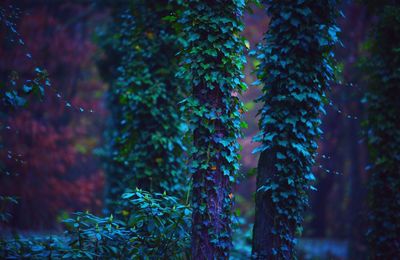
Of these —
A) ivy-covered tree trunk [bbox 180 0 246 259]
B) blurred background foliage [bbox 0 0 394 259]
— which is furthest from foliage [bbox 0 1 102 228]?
ivy-covered tree trunk [bbox 180 0 246 259]

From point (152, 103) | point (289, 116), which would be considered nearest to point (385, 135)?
point (289, 116)

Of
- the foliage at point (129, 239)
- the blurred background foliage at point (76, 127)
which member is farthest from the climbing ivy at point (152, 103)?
the blurred background foliage at point (76, 127)

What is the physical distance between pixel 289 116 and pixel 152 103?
2.94 metres

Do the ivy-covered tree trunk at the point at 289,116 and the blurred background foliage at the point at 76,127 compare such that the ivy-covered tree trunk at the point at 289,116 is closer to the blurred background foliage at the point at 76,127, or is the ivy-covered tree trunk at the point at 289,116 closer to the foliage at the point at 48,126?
the blurred background foliage at the point at 76,127

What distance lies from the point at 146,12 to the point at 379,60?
14.4 feet

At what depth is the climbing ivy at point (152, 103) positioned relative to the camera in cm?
700

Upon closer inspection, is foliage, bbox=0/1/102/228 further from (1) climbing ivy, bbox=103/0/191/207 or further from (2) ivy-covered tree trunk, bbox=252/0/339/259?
(2) ivy-covered tree trunk, bbox=252/0/339/259

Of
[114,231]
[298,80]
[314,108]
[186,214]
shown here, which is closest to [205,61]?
[298,80]

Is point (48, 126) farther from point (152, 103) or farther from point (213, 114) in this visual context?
point (213, 114)

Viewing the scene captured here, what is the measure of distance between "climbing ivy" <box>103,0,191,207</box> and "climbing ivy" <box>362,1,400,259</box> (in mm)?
3385

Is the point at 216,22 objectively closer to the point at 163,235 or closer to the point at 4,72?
the point at 163,235

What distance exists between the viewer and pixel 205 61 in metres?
4.90

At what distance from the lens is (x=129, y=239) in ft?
15.4

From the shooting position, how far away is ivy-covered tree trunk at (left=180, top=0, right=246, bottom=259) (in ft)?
15.5
